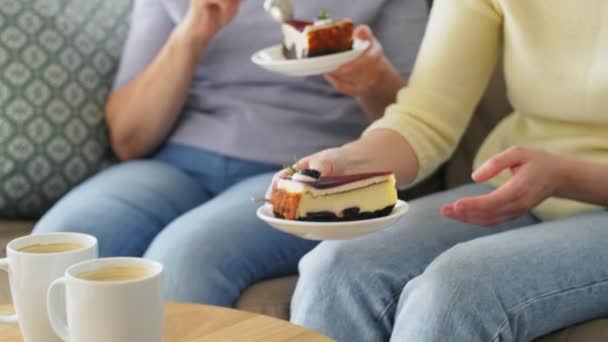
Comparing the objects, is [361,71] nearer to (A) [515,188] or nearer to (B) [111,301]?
(A) [515,188]

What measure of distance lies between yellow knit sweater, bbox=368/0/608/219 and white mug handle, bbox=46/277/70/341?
0.69m

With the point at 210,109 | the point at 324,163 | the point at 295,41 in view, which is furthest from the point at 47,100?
the point at 324,163

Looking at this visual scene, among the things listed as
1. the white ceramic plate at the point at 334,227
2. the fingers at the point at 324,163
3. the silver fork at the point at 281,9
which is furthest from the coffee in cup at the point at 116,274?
the silver fork at the point at 281,9

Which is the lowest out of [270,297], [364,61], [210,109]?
[270,297]

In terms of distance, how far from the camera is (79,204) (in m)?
1.71

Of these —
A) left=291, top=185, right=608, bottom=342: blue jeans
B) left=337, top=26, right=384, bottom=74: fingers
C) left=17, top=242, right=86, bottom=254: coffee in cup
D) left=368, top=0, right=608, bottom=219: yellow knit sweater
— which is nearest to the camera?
Result: left=17, top=242, right=86, bottom=254: coffee in cup

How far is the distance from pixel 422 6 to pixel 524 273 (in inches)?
34.8

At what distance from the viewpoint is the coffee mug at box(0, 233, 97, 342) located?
950 mm

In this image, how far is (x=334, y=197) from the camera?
1150 mm

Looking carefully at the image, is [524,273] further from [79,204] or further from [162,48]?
[162,48]

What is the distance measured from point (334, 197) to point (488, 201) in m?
0.23

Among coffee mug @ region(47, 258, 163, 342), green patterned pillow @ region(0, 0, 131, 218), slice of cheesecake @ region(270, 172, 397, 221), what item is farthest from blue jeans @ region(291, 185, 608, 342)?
green patterned pillow @ region(0, 0, 131, 218)

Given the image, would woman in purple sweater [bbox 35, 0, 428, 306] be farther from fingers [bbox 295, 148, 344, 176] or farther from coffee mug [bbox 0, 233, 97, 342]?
coffee mug [bbox 0, 233, 97, 342]

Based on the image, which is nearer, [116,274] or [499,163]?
[116,274]
